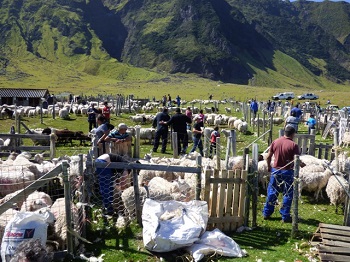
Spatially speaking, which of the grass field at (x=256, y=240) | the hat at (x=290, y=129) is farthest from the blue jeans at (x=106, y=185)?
the hat at (x=290, y=129)

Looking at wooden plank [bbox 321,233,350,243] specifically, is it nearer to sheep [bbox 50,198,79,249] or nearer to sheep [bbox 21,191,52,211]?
sheep [bbox 50,198,79,249]

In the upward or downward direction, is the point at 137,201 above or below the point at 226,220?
above

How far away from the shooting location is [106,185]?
920 centimetres

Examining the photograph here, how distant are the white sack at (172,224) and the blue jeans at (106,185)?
1.58m

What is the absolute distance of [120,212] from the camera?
9305 mm

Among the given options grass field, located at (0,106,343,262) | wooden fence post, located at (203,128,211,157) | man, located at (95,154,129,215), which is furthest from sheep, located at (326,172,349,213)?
man, located at (95,154,129,215)

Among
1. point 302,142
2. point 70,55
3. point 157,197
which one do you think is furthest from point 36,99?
point 70,55

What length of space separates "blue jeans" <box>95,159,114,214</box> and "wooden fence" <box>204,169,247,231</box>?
2.45 m

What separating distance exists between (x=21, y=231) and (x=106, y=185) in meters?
2.75

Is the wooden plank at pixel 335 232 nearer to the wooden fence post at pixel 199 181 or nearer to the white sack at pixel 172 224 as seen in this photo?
the white sack at pixel 172 224

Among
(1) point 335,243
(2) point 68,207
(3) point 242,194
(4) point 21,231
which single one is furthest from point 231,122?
(4) point 21,231

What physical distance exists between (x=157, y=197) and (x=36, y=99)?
4201cm

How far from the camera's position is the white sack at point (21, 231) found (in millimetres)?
6602

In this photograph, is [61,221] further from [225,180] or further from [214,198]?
[225,180]
